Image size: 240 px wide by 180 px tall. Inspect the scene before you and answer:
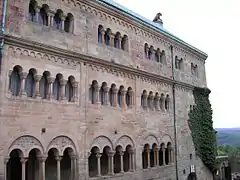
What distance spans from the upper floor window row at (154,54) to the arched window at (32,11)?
8.78 metres

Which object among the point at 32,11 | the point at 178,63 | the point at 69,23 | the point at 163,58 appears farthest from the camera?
the point at 178,63

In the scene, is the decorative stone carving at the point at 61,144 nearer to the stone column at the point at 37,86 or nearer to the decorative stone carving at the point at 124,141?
the stone column at the point at 37,86

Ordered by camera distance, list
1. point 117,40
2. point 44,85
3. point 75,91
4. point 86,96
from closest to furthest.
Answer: point 44,85
point 75,91
point 86,96
point 117,40

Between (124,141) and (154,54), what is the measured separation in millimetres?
7400

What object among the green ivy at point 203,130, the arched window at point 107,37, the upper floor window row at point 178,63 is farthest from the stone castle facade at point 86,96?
the green ivy at point 203,130

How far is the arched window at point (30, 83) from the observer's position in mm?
12531

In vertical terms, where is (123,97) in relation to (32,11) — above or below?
below

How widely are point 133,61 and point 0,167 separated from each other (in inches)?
412

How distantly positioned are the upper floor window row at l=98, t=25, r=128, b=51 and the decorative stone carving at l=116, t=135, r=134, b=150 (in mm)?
5607

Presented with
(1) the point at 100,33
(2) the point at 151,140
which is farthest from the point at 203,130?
(1) the point at 100,33

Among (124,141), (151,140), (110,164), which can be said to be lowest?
(110,164)

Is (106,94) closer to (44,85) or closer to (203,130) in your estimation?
(44,85)

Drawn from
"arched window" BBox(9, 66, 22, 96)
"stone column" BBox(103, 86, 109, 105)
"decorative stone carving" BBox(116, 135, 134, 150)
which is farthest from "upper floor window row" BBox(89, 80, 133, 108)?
"arched window" BBox(9, 66, 22, 96)

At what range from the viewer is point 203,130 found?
25.2 metres
